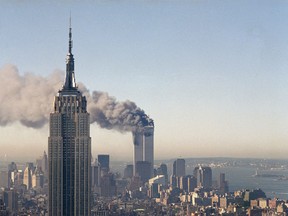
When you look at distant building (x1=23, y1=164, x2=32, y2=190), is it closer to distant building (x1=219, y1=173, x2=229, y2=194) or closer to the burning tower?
the burning tower

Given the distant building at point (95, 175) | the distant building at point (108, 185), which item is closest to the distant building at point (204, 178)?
the distant building at point (108, 185)

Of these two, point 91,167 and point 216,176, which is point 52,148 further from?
point 216,176

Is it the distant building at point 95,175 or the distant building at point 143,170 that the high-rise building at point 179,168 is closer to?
the distant building at point 143,170

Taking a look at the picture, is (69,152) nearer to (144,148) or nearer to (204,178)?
(144,148)

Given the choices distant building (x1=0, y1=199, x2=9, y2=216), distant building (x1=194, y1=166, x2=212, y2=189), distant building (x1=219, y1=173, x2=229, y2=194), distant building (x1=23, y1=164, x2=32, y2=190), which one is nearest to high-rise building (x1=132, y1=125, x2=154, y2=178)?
distant building (x1=194, y1=166, x2=212, y2=189)

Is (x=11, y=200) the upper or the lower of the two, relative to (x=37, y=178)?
lower

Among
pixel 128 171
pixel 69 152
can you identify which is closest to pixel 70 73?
pixel 69 152

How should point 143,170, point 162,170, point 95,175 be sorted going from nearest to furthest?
point 95,175
point 162,170
point 143,170
